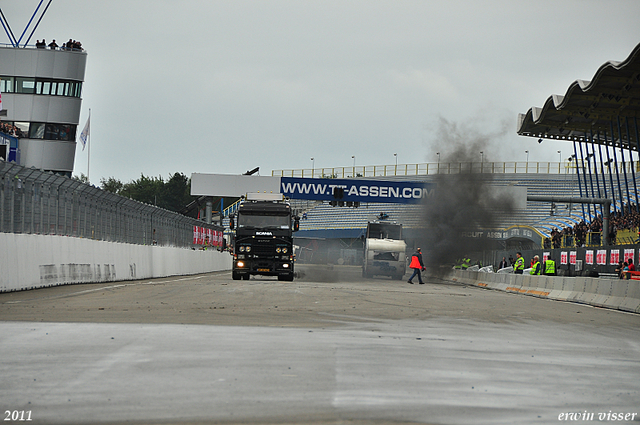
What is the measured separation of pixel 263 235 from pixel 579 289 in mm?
11525

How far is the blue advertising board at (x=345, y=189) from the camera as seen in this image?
51.1 meters

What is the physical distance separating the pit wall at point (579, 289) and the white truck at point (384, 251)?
10.3m

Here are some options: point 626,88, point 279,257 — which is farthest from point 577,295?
point 626,88

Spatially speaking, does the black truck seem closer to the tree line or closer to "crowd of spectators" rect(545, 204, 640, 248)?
"crowd of spectators" rect(545, 204, 640, 248)

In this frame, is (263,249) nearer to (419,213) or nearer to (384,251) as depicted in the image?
(384,251)

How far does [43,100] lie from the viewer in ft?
223

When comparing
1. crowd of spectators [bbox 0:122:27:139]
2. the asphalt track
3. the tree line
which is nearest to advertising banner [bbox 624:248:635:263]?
the asphalt track

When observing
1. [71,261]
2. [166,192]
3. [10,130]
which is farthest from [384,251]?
[166,192]

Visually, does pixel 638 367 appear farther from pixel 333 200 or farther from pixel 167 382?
pixel 333 200

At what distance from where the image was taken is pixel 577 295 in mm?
22078

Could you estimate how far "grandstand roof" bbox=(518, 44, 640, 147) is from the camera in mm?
40156

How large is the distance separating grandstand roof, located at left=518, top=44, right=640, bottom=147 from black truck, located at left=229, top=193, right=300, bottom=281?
19285 millimetres

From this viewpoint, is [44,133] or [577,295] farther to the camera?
[44,133]

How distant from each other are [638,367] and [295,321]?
5.06m
